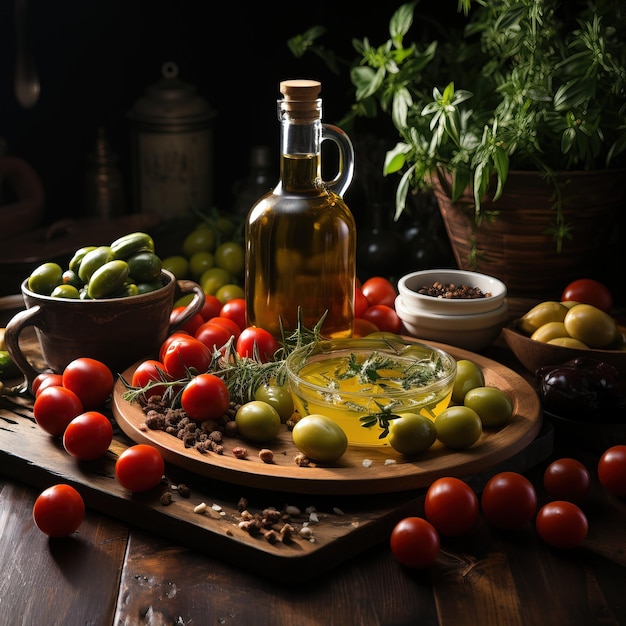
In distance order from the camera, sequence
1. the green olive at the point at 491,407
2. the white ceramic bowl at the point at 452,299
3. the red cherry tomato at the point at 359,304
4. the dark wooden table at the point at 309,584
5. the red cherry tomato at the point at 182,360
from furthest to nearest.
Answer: the red cherry tomato at the point at 359,304, the white ceramic bowl at the point at 452,299, the red cherry tomato at the point at 182,360, the green olive at the point at 491,407, the dark wooden table at the point at 309,584

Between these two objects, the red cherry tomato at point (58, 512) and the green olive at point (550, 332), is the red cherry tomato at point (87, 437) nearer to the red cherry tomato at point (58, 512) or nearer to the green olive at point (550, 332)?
the red cherry tomato at point (58, 512)

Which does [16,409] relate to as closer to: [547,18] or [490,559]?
[490,559]

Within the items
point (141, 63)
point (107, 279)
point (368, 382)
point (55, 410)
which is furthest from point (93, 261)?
point (141, 63)

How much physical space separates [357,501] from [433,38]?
5.16ft

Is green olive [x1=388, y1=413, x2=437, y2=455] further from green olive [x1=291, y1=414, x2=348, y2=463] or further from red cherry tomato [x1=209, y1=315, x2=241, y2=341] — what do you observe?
red cherry tomato [x1=209, y1=315, x2=241, y2=341]

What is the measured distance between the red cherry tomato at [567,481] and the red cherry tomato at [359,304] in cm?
61

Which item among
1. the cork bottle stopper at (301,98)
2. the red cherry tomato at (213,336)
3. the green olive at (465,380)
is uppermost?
the cork bottle stopper at (301,98)

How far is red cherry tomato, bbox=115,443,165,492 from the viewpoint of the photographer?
1177mm

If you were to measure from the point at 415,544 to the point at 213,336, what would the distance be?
64 cm

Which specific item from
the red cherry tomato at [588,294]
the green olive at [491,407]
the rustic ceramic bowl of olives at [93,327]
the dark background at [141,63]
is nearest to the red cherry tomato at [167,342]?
the rustic ceramic bowl of olives at [93,327]

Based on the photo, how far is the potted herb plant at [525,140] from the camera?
169 cm

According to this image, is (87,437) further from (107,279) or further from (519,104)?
(519,104)

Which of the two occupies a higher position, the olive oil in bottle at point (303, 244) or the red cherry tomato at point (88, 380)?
the olive oil in bottle at point (303, 244)

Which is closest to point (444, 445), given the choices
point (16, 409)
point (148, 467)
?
point (148, 467)
